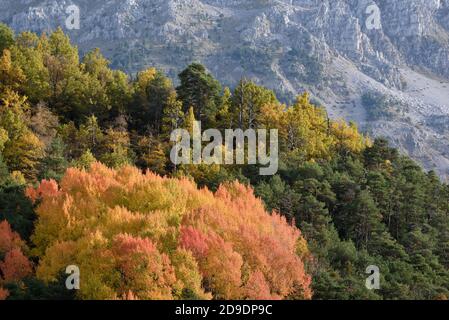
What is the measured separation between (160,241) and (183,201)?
6.35m

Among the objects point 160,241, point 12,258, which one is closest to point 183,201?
point 160,241

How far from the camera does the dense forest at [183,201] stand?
35.7 m

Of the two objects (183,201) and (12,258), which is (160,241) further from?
(12,258)

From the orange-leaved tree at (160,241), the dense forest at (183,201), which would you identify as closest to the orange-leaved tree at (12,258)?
the dense forest at (183,201)

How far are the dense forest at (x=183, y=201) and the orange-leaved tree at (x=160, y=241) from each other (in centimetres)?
11

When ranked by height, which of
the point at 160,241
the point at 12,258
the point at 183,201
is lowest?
the point at 12,258

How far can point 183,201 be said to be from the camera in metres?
42.8

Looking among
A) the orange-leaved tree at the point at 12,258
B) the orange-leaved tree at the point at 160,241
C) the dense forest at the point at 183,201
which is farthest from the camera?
the orange-leaved tree at the point at 12,258

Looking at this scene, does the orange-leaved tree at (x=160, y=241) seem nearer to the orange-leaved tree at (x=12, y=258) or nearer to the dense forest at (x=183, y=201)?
the dense forest at (x=183, y=201)

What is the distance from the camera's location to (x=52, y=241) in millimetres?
40031

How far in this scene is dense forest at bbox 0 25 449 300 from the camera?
35719mm

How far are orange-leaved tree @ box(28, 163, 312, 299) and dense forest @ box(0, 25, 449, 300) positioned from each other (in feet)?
0.36
